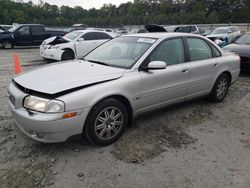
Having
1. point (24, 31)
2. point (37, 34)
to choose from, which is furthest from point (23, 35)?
point (37, 34)

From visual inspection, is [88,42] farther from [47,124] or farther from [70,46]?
[47,124]

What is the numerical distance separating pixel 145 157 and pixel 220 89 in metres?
2.95

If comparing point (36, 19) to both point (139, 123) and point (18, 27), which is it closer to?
point (18, 27)

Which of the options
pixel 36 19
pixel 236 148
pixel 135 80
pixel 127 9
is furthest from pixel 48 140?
pixel 127 9

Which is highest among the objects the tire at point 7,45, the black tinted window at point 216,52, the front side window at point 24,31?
the black tinted window at point 216,52

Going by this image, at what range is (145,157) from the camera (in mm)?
3531

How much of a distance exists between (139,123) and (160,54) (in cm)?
123

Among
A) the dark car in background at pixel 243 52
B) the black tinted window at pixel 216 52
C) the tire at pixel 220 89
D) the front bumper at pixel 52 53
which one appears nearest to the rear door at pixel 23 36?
the front bumper at pixel 52 53

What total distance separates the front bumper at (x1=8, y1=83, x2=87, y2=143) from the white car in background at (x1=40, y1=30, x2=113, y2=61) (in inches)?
289

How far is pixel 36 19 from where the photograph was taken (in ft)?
260

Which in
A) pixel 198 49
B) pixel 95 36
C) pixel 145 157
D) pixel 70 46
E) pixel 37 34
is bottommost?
pixel 145 157

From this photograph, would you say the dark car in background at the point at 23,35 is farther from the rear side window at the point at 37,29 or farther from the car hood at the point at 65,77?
the car hood at the point at 65,77

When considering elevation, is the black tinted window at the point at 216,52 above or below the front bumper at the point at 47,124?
above

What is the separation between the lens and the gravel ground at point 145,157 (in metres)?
3.05
